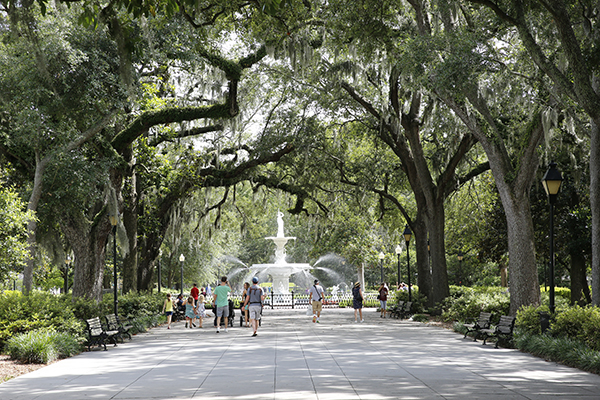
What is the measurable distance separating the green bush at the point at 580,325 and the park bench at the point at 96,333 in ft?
33.3

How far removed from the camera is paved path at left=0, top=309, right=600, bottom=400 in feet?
24.4

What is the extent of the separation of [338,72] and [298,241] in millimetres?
45596

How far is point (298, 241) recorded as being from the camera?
64000 millimetres

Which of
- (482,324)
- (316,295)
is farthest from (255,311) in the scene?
(482,324)

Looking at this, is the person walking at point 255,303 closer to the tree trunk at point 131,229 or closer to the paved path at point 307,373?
the paved path at point 307,373

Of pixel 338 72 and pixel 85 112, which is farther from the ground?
pixel 338 72

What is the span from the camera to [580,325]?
10.7m

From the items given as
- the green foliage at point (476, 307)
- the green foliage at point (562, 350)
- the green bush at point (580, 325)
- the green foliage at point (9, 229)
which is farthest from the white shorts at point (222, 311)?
the green bush at point (580, 325)

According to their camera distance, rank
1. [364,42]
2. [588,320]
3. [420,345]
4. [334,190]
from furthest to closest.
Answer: [334,190] → [364,42] → [420,345] → [588,320]

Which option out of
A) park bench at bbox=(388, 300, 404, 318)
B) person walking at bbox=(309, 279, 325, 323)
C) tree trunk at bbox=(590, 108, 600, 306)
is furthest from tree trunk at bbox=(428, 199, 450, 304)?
tree trunk at bbox=(590, 108, 600, 306)

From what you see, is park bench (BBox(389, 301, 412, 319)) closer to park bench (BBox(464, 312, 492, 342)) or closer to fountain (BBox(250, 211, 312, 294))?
park bench (BBox(464, 312, 492, 342))

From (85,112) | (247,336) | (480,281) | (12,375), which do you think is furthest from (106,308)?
(480,281)

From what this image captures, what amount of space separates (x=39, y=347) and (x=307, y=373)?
5.53 meters

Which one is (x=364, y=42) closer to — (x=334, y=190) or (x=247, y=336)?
(x=247, y=336)
